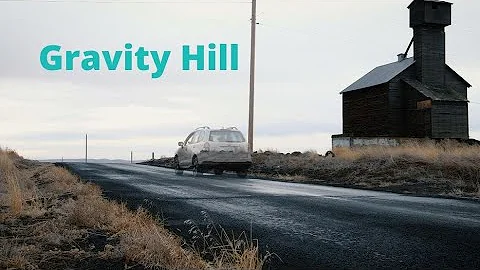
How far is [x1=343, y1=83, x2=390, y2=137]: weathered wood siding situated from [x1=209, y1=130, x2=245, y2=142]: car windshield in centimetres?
2459

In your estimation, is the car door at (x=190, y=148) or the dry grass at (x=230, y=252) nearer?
the dry grass at (x=230, y=252)

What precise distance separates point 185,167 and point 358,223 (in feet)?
55.9

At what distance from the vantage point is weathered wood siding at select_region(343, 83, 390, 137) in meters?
42.6

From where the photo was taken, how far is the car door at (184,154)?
2304cm

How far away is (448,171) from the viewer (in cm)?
1722

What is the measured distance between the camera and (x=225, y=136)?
21094 mm

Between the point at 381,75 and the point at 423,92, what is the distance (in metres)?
6.04

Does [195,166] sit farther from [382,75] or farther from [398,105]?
[382,75]

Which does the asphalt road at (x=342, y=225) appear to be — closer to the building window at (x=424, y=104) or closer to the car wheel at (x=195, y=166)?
the car wheel at (x=195, y=166)

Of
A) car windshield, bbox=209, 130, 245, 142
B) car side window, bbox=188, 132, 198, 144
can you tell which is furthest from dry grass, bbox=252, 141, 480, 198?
car side window, bbox=188, 132, 198, 144

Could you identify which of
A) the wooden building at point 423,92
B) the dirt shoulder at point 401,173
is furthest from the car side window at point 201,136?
the wooden building at point 423,92

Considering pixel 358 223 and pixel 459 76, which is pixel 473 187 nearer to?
pixel 358 223

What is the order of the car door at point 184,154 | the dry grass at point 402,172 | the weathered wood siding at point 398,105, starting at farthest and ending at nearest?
the weathered wood siding at point 398,105 → the car door at point 184,154 → the dry grass at point 402,172

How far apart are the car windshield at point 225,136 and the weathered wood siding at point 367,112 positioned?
968 inches
